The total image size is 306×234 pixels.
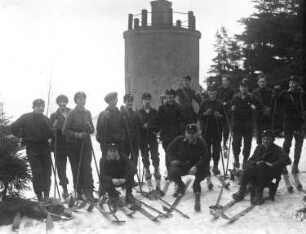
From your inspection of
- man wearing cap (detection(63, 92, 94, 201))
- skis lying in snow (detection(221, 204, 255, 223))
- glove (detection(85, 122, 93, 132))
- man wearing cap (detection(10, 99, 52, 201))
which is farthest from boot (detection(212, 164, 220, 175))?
man wearing cap (detection(10, 99, 52, 201))

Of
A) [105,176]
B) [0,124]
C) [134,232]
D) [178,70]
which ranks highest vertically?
[178,70]

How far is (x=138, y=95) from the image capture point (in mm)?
25125

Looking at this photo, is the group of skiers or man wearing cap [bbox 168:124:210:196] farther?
man wearing cap [bbox 168:124:210:196]

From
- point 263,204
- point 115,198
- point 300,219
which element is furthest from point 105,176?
point 300,219

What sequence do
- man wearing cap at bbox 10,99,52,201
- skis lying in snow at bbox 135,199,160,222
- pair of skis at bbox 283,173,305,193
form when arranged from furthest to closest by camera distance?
pair of skis at bbox 283,173,305,193 → man wearing cap at bbox 10,99,52,201 → skis lying in snow at bbox 135,199,160,222

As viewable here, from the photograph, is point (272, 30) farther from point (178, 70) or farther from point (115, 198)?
point (115, 198)

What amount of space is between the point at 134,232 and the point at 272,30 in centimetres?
1586

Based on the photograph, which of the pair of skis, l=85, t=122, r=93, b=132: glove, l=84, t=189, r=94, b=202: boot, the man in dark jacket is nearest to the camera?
l=84, t=189, r=94, b=202: boot

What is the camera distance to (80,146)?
26.8 ft

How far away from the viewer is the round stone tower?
24.7m

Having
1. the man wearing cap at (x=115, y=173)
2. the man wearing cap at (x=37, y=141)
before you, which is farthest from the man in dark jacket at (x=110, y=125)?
the man wearing cap at (x=37, y=141)

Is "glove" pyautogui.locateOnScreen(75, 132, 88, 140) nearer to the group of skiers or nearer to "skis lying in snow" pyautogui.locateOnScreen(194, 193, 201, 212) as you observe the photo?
the group of skiers

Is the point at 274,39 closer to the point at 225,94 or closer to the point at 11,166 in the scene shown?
the point at 225,94

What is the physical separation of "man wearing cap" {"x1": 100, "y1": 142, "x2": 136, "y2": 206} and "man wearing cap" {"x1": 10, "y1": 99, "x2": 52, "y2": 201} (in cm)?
101
